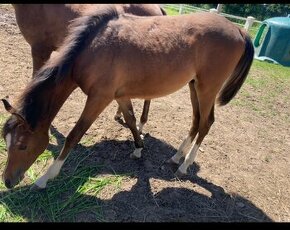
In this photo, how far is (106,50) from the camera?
333 cm

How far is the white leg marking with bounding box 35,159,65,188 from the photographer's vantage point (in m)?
3.48

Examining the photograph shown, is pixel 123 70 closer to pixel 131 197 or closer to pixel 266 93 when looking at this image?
pixel 131 197

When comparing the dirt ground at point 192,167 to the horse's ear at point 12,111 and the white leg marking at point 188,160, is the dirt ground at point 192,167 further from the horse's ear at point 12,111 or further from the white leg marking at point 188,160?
the horse's ear at point 12,111

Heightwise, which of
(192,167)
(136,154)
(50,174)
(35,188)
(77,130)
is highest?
(77,130)

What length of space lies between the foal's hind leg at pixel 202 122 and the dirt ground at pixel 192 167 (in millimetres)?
144

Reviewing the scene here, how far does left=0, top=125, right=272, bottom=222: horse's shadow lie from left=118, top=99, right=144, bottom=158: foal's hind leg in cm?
13

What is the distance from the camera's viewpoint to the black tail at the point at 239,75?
13.4ft

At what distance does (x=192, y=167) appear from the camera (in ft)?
14.3

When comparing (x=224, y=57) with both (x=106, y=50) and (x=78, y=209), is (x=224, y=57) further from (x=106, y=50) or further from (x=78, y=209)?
(x=78, y=209)

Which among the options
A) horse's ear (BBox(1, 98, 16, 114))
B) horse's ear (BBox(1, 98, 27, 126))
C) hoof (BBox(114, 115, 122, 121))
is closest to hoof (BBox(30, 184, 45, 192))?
horse's ear (BBox(1, 98, 27, 126))

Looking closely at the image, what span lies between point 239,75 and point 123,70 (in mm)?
1635

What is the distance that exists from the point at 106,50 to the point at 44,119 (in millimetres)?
929

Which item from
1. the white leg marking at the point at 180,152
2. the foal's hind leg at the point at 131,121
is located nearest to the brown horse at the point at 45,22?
the foal's hind leg at the point at 131,121

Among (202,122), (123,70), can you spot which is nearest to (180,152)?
(202,122)
